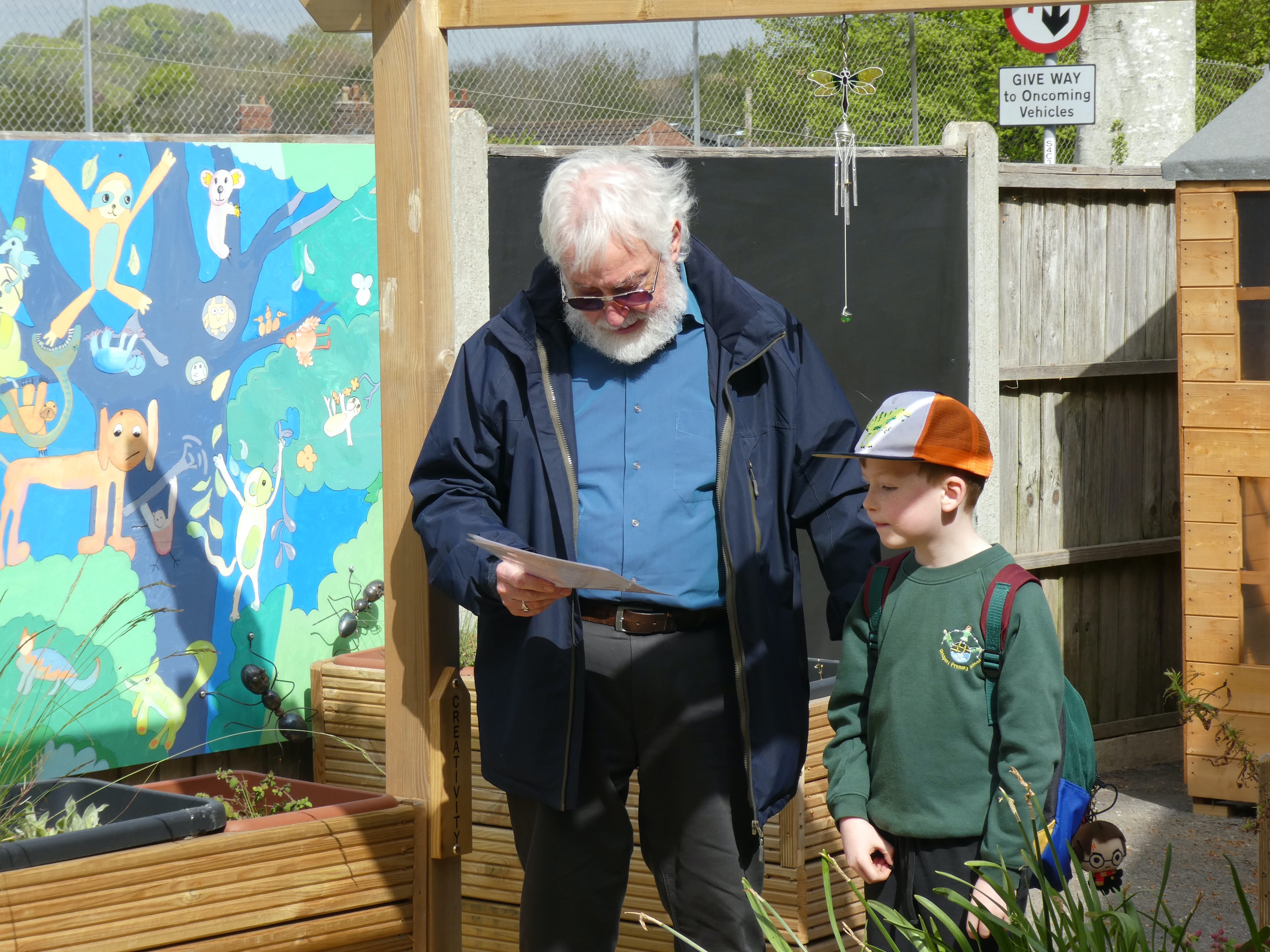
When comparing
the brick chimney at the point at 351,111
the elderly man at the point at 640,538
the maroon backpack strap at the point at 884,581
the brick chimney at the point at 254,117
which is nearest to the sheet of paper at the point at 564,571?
the elderly man at the point at 640,538

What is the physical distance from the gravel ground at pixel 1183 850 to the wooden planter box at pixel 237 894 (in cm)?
201

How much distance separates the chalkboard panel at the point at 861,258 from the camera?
472 centimetres

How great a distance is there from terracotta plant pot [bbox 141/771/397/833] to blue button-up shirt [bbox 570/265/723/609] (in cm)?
81

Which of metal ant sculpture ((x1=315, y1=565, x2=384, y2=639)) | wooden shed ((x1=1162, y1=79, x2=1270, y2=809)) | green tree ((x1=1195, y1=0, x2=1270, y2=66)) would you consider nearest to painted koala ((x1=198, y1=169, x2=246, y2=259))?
metal ant sculpture ((x1=315, y1=565, x2=384, y2=639))

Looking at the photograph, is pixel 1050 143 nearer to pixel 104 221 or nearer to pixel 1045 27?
pixel 1045 27

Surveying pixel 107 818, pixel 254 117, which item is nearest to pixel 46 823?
pixel 107 818

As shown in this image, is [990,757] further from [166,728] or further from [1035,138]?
[1035,138]

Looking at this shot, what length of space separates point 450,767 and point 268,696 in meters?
1.40

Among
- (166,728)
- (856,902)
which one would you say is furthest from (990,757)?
(166,728)

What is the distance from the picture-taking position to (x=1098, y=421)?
5367 millimetres

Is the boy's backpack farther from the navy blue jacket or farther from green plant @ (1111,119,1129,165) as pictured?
green plant @ (1111,119,1129,165)

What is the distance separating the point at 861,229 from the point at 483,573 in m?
3.01

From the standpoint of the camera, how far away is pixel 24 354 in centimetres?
351

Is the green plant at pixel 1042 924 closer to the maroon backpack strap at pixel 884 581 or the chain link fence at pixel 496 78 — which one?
the maroon backpack strap at pixel 884 581
